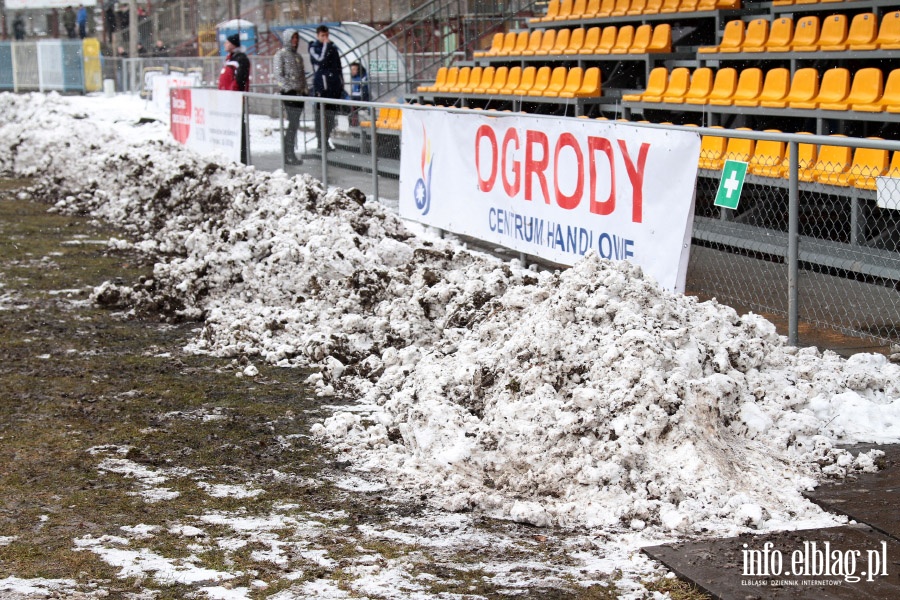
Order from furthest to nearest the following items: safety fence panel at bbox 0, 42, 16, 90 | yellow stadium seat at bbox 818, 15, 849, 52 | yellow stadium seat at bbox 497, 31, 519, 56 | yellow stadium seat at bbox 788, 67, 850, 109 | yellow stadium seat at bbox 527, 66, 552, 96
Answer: safety fence panel at bbox 0, 42, 16, 90 < yellow stadium seat at bbox 497, 31, 519, 56 < yellow stadium seat at bbox 527, 66, 552, 96 < yellow stadium seat at bbox 818, 15, 849, 52 < yellow stadium seat at bbox 788, 67, 850, 109

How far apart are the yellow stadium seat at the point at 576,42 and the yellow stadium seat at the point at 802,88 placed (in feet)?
16.9

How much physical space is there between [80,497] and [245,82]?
Answer: 47.5 feet

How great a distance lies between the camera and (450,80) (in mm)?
18688

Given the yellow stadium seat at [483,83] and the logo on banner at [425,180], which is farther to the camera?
the yellow stadium seat at [483,83]

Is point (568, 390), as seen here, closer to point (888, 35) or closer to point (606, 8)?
point (888, 35)

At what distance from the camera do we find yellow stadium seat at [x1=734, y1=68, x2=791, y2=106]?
11273mm

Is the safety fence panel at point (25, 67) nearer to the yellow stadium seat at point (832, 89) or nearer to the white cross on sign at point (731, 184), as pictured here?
the yellow stadium seat at point (832, 89)

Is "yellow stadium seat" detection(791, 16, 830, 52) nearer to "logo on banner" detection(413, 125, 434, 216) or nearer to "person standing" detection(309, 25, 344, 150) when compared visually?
"logo on banner" detection(413, 125, 434, 216)

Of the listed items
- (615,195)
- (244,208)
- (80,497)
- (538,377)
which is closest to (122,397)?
(80,497)

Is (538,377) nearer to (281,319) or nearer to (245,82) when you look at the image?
(281,319)

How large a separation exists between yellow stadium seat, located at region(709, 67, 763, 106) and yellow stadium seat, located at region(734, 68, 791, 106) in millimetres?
85

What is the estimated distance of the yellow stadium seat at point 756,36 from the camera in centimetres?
1230

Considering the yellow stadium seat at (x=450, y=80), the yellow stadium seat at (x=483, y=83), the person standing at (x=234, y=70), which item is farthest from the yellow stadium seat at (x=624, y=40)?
the person standing at (x=234, y=70)

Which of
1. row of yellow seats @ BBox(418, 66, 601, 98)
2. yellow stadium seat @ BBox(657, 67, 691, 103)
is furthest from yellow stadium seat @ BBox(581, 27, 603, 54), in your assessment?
yellow stadium seat @ BBox(657, 67, 691, 103)
